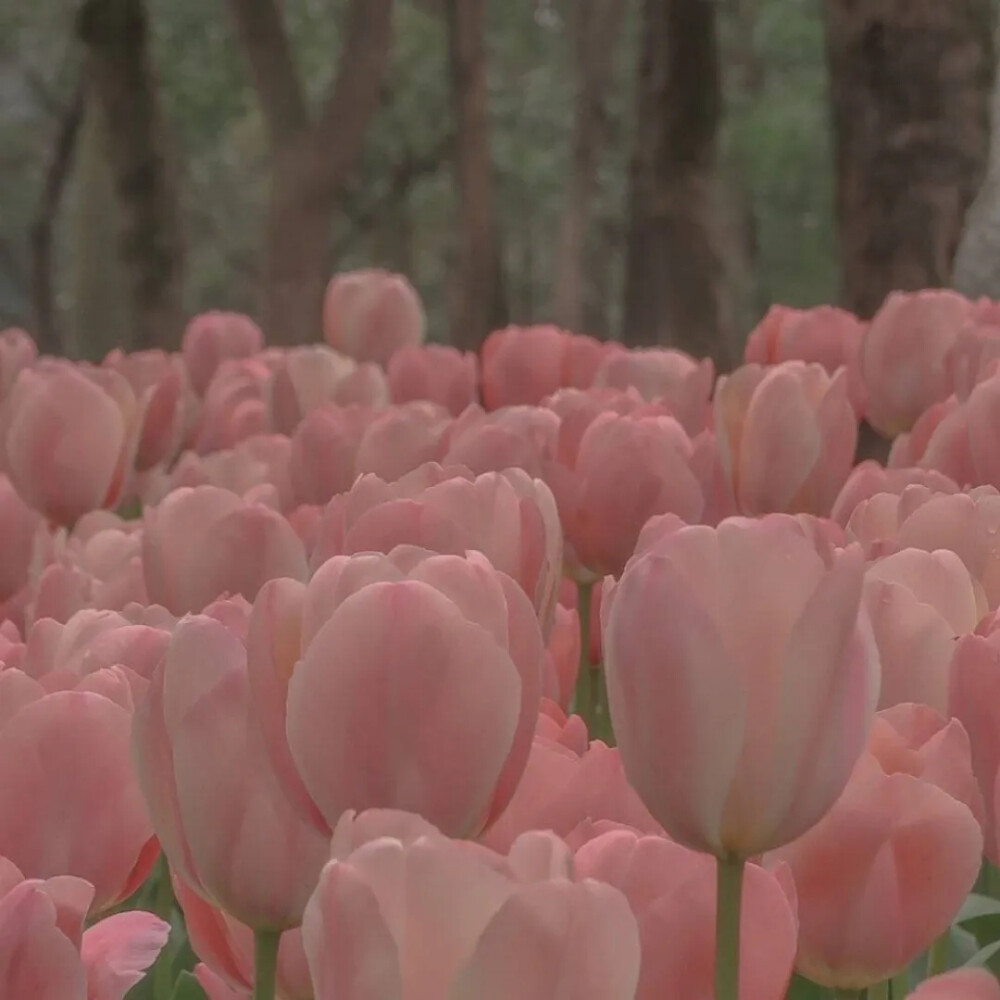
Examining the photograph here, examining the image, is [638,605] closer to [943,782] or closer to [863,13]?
[943,782]

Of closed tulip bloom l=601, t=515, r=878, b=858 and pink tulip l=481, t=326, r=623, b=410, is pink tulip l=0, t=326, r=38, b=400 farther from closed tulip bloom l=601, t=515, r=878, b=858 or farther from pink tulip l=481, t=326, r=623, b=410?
closed tulip bloom l=601, t=515, r=878, b=858

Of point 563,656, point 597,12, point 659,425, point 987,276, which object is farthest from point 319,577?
point 597,12

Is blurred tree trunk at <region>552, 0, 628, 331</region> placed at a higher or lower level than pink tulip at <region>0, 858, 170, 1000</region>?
lower

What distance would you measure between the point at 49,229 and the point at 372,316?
30.1 ft

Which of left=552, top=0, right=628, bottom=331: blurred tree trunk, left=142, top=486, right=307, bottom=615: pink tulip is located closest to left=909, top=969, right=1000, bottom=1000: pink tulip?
left=142, top=486, right=307, bottom=615: pink tulip

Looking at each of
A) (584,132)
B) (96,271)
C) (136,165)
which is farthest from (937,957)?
(584,132)

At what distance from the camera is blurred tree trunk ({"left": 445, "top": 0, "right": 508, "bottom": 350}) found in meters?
7.92

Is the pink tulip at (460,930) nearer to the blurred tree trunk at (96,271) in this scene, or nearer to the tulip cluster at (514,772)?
the tulip cluster at (514,772)

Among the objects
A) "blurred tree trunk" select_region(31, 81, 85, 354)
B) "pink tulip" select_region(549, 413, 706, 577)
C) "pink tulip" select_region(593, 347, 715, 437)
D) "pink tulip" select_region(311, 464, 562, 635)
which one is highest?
"pink tulip" select_region(311, 464, 562, 635)

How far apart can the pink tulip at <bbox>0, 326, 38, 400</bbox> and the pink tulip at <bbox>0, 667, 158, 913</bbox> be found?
1450 mm

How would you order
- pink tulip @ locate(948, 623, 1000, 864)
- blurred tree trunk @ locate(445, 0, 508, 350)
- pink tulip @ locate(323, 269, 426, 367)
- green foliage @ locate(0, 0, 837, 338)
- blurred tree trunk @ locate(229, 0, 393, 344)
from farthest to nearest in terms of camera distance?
green foliage @ locate(0, 0, 837, 338) → blurred tree trunk @ locate(445, 0, 508, 350) → blurred tree trunk @ locate(229, 0, 393, 344) → pink tulip @ locate(323, 269, 426, 367) → pink tulip @ locate(948, 623, 1000, 864)

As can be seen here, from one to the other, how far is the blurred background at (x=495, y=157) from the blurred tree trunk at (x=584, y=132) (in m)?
0.02

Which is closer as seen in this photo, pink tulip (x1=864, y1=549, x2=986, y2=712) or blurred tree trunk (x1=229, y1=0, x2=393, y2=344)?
pink tulip (x1=864, y1=549, x2=986, y2=712)

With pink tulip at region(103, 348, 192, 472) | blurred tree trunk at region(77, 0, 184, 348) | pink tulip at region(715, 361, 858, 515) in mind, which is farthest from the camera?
blurred tree trunk at region(77, 0, 184, 348)
